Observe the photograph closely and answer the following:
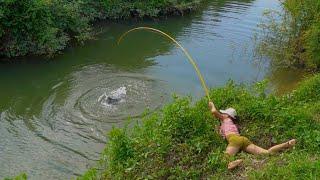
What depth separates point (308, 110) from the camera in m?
9.17

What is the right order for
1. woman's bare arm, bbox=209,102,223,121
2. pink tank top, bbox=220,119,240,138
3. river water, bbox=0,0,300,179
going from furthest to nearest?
river water, bbox=0,0,300,179, woman's bare arm, bbox=209,102,223,121, pink tank top, bbox=220,119,240,138

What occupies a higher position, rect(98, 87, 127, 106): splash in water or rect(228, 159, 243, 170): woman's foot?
rect(228, 159, 243, 170): woman's foot

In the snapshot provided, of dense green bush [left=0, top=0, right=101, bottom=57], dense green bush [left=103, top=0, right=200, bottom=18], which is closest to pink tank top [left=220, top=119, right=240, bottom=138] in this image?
dense green bush [left=0, top=0, right=101, bottom=57]

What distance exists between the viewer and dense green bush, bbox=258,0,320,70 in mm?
15992

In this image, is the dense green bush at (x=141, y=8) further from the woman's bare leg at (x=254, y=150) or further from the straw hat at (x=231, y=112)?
the woman's bare leg at (x=254, y=150)

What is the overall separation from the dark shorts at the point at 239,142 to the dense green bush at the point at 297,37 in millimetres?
8409

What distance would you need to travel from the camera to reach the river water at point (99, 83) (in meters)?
11.5

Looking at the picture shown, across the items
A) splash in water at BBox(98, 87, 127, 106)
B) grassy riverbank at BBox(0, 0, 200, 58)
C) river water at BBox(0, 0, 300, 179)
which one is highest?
grassy riverbank at BBox(0, 0, 200, 58)

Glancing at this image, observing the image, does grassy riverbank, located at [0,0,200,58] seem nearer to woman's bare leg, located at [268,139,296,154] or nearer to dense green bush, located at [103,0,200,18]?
dense green bush, located at [103,0,200,18]

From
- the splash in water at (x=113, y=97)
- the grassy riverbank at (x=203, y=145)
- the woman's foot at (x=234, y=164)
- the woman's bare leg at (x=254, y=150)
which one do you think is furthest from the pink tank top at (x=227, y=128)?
the splash in water at (x=113, y=97)

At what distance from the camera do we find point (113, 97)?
13867mm

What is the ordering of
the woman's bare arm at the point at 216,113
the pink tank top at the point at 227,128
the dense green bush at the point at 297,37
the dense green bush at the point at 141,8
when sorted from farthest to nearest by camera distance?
the dense green bush at the point at 141,8 → the dense green bush at the point at 297,37 → the woman's bare arm at the point at 216,113 → the pink tank top at the point at 227,128

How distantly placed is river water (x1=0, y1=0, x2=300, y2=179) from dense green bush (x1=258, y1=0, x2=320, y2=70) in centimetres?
61

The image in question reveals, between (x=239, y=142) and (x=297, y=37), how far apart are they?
9767 millimetres
